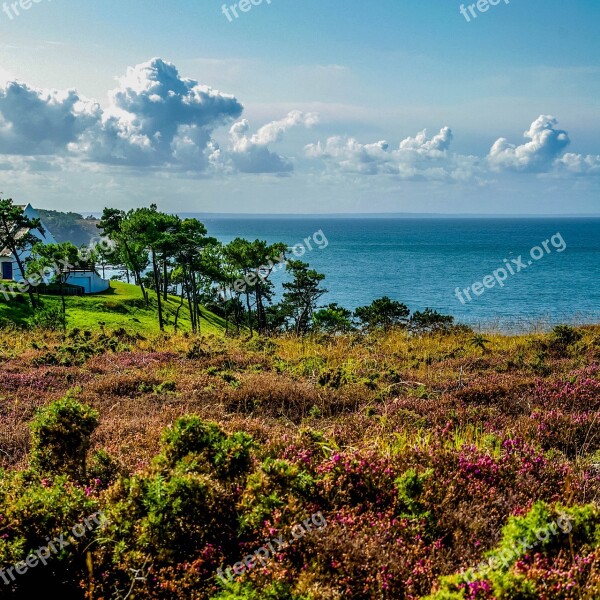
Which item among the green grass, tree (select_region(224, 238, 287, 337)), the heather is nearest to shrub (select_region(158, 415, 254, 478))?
the heather

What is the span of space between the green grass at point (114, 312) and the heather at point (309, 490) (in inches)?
1621

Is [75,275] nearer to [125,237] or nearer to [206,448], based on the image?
[125,237]

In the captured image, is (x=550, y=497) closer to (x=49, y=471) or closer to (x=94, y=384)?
(x=49, y=471)

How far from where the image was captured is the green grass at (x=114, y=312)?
54.0m

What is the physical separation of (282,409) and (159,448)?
2919mm

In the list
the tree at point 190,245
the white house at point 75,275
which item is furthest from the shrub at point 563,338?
the white house at point 75,275

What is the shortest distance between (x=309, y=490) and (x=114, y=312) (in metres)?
61.1

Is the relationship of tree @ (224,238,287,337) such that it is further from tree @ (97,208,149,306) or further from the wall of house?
the wall of house

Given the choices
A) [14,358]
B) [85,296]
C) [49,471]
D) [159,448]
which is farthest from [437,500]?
[85,296]

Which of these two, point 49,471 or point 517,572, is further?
point 49,471

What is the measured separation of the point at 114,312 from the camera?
6344 centimetres

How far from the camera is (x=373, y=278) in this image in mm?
147500

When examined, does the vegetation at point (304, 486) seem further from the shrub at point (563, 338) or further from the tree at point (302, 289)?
the tree at point (302, 289)

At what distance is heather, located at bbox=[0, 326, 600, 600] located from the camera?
15.1 feet
